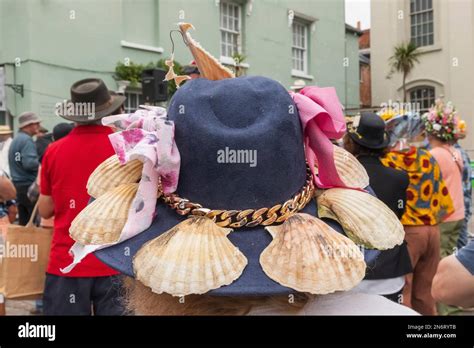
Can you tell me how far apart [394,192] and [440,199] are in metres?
0.86

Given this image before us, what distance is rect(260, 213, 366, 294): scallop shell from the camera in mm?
1016

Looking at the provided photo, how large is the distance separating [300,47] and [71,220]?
41.0 ft

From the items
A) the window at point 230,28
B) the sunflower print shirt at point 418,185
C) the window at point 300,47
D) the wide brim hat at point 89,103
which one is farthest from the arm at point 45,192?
the window at point 300,47

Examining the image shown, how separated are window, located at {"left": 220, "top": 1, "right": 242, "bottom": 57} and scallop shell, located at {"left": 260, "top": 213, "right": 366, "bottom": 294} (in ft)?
37.8

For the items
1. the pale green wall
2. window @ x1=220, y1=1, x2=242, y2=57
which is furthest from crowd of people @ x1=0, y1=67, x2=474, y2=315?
the pale green wall

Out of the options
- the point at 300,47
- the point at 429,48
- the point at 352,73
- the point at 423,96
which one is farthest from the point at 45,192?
the point at 423,96

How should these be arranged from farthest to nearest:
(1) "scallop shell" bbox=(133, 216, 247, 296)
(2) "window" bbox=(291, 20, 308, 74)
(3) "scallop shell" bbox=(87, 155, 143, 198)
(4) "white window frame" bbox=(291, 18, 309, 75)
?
(2) "window" bbox=(291, 20, 308, 74) < (4) "white window frame" bbox=(291, 18, 309, 75) < (3) "scallop shell" bbox=(87, 155, 143, 198) < (1) "scallop shell" bbox=(133, 216, 247, 296)

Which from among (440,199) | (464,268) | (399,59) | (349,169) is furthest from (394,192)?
(399,59)

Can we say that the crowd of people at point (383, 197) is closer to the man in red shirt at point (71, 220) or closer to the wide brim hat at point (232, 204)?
the man in red shirt at point (71, 220)

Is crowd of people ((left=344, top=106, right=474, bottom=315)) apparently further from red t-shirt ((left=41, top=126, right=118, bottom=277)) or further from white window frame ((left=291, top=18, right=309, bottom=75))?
white window frame ((left=291, top=18, right=309, bottom=75))

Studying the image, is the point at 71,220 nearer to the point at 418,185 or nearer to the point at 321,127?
the point at 321,127

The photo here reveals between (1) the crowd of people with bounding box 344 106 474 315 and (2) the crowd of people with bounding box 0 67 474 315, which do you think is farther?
(1) the crowd of people with bounding box 344 106 474 315

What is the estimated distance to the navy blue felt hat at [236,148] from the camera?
3.68ft

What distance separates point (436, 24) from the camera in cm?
1509
